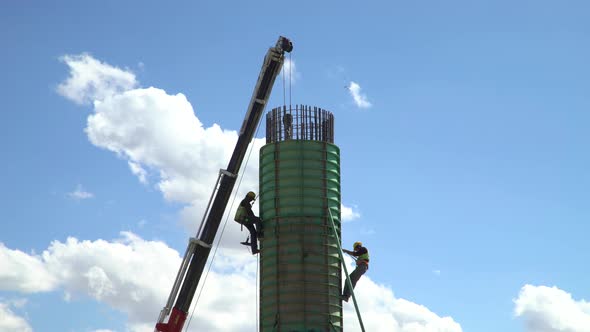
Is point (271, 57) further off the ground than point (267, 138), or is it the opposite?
point (271, 57)

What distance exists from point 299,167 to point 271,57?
33.5 ft

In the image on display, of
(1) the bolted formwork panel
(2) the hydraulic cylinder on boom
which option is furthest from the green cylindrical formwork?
(2) the hydraulic cylinder on boom

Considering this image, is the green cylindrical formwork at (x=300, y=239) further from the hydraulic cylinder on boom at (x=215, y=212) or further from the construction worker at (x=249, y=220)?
the hydraulic cylinder on boom at (x=215, y=212)

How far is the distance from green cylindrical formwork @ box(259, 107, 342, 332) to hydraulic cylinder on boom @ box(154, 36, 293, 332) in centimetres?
729

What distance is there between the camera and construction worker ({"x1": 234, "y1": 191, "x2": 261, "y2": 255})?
34.7m

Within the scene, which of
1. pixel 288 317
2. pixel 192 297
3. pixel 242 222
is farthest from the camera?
pixel 192 297

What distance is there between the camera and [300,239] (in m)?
33.5

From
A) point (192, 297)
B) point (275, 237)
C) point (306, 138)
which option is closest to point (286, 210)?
point (275, 237)

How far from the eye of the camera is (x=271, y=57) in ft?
140

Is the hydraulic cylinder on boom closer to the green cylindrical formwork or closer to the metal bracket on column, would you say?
the metal bracket on column

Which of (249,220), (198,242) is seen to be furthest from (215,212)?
(249,220)

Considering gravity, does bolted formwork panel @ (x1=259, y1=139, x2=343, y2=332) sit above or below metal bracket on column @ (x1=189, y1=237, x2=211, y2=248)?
below

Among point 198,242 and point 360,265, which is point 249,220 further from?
point 198,242

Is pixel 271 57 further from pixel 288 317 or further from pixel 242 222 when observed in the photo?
pixel 288 317
